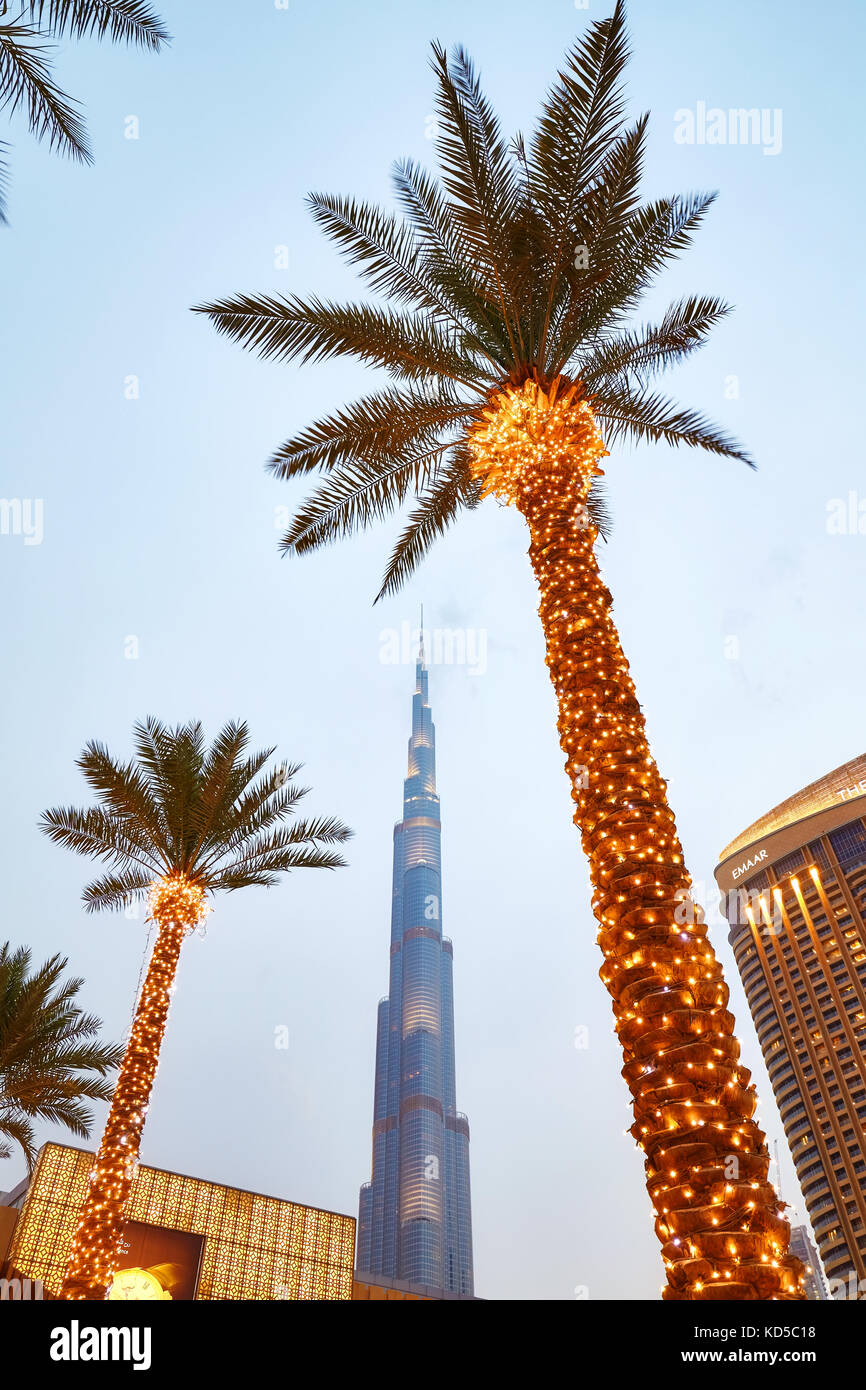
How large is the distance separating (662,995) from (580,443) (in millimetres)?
5283

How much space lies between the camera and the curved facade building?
73.1m

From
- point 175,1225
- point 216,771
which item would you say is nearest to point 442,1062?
point 175,1225

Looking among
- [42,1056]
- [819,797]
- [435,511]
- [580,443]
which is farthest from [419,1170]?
[580,443]

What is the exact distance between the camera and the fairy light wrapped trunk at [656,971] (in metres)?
3.99

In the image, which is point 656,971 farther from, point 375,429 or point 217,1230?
point 217,1230

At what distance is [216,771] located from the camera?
1410 cm

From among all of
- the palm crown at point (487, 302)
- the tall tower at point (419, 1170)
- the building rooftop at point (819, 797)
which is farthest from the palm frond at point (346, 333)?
the tall tower at point (419, 1170)

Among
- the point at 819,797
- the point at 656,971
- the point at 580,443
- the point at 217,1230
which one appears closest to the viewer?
the point at 656,971

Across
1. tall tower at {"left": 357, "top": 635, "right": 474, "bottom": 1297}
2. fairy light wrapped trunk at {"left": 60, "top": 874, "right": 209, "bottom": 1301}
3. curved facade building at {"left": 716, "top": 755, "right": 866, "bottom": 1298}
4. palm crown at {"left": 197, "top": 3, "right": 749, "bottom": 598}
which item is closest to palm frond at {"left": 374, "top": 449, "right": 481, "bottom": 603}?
palm crown at {"left": 197, "top": 3, "right": 749, "bottom": 598}

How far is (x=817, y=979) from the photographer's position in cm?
8188
